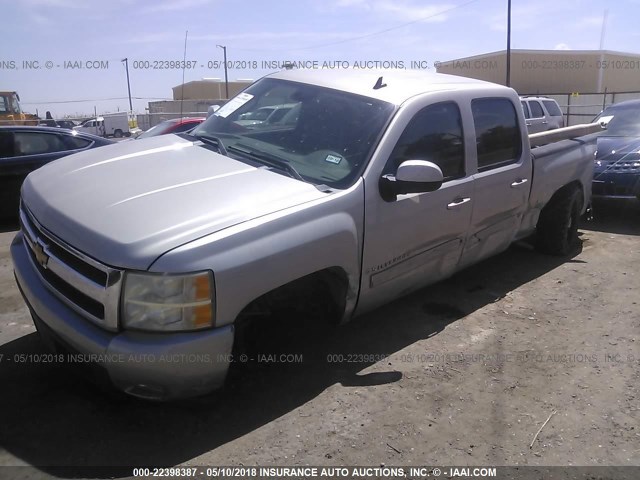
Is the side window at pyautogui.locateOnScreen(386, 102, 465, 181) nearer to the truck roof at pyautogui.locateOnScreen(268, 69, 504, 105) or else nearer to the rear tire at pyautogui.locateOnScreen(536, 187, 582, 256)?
the truck roof at pyautogui.locateOnScreen(268, 69, 504, 105)

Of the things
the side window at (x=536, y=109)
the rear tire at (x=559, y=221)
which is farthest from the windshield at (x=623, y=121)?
the side window at (x=536, y=109)

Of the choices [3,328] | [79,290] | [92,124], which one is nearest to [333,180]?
[79,290]

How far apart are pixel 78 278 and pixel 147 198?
0.55 meters

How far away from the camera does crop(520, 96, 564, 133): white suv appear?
14.6m

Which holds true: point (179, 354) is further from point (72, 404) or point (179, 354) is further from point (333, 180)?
point (333, 180)

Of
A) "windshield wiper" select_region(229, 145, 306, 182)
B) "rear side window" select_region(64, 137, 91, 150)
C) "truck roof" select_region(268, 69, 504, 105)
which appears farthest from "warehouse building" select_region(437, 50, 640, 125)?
"windshield wiper" select_region(229, 145, 306, 182)

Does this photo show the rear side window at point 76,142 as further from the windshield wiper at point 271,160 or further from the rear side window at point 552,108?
the rear side window at point 552,108

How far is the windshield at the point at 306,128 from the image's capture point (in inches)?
135

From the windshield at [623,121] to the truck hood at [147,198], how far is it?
6.88 metres

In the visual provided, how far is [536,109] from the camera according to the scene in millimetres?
15820

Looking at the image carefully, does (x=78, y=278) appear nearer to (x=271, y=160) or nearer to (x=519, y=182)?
(x=271, y=160)

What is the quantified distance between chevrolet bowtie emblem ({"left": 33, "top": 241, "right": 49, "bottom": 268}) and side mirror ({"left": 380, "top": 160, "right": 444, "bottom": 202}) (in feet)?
6.37

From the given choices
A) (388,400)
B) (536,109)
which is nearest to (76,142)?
(388,400)

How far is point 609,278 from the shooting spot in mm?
5277
